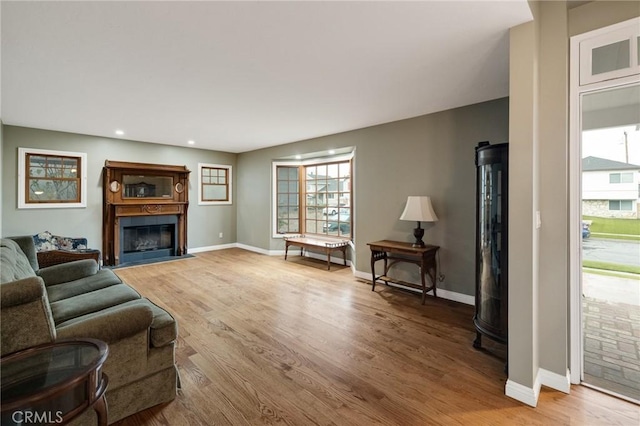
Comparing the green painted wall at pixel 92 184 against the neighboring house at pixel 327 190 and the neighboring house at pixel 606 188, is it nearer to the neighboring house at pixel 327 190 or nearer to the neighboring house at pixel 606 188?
the neighboring house at pixel 327 190

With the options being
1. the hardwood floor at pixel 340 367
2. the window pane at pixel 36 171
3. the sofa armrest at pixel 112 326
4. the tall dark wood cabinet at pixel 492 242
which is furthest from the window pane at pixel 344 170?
the window pane at pixel 36 171

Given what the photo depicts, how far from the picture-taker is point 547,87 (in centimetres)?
195

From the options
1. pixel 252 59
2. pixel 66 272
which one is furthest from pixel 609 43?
pixel 66 272

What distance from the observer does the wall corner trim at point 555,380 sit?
1.89 metres

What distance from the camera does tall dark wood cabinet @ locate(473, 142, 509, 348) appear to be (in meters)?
2.26

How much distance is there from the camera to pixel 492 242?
7.84 ft

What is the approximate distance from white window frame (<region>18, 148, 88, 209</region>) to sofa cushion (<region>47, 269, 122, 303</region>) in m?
3.19

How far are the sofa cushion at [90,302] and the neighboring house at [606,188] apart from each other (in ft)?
11.4

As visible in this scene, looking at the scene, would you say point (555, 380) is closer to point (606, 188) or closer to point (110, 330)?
point (606, 188)

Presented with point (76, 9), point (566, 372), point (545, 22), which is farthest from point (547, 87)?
point (76, 9)

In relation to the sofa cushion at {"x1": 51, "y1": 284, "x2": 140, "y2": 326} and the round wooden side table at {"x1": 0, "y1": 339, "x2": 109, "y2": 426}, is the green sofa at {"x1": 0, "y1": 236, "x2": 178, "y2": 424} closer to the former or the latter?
the sofa cushion at {"x1": 51, "y1": 284, "x2": 140, "y2": 326}

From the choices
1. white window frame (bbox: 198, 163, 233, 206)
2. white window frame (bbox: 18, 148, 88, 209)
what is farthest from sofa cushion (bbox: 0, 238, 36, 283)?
white window frame (bbox: 198, 163, 233, 206)

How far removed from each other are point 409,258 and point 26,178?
20.4ft

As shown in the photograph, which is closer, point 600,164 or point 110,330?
point 110,330
